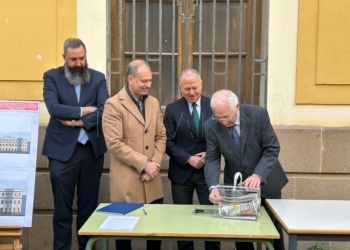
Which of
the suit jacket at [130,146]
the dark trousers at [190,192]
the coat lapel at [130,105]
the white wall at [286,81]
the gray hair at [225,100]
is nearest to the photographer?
the gray hair at [225,100]

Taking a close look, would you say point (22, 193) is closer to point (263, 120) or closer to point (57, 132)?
point (57, 132)

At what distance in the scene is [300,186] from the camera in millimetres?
5230

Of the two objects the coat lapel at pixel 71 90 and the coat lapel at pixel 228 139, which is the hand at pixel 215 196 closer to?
the coat lapel at pixel 228 139

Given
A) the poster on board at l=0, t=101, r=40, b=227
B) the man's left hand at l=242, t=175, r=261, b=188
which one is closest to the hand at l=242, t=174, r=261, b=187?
the man's left hand at l=242, t=175, r=261, b=188

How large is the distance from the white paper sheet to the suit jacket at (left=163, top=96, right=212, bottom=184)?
99cm

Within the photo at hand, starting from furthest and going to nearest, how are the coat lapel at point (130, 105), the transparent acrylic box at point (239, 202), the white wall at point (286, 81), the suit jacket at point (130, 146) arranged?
the white wall at point (286, 81), the coat lapel at point (130, 105), the suit jacket at point (130, 146), the transparent acrylic box at point (239, 202)

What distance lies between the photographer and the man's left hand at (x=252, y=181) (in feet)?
12.0

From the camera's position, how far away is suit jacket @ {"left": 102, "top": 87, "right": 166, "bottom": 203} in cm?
405

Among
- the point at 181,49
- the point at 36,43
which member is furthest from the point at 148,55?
the point at 36,43

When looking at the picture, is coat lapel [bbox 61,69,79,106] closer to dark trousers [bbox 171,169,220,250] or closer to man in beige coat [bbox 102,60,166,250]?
man in beige coat [bbox 102,60,166,250]

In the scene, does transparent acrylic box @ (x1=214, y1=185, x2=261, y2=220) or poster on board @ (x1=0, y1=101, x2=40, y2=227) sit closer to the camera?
transparent acrylic box @ (x1=214, y1=185, x2=261, y2=220)

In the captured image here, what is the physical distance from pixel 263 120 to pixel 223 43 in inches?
68.6

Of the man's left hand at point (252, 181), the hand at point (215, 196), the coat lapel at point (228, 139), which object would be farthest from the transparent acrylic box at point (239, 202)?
the coat lapel at point (228, 139)

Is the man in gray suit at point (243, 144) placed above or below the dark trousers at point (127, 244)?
above
